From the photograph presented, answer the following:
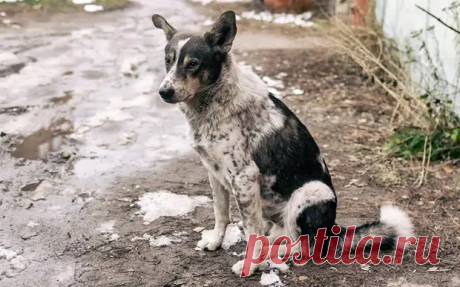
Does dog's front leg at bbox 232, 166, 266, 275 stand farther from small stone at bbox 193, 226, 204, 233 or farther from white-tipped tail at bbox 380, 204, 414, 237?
white-tipped tail at bbox 380, 204, 414, 237

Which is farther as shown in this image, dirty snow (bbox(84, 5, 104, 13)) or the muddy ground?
dirty snow (bbox(84, 5, 104, 13))

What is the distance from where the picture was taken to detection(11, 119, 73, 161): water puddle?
563 centimetres

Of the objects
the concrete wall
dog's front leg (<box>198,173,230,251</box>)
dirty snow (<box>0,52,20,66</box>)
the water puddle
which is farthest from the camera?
dirty snow (<box>0,52,20,66</box>)

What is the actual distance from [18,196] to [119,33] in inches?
291

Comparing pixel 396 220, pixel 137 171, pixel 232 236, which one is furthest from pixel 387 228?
pixel 137 171

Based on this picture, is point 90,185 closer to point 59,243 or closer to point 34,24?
point 59,243

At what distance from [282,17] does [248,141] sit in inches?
404

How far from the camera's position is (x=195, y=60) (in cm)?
351

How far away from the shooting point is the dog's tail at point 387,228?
381 cm

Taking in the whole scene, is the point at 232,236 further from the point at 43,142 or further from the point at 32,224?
the point at 43,142

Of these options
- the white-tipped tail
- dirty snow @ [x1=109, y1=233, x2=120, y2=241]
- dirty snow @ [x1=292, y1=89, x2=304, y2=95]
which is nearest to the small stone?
dirty snow @ [x1=109, y1=233, x2=120, y2=241]

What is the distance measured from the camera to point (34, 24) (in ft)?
38.8

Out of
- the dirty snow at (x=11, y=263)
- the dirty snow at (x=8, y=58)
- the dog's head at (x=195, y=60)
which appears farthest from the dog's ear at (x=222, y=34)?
the dirty snow at (x=8, y=58)

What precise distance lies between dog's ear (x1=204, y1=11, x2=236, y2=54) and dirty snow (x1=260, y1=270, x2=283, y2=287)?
1.61 m
